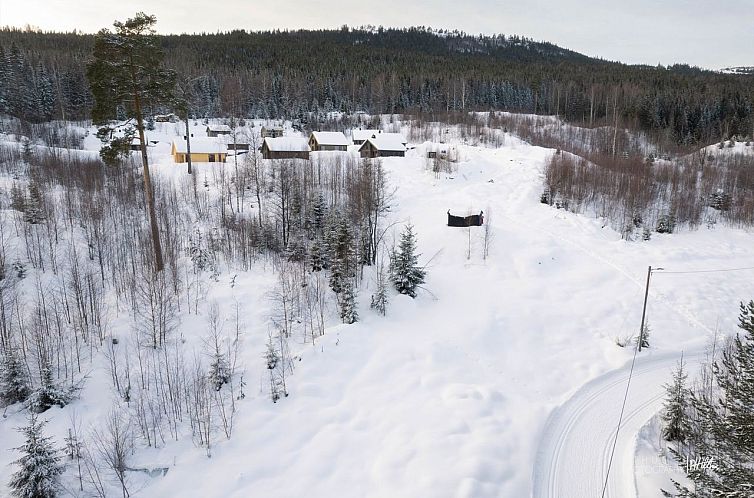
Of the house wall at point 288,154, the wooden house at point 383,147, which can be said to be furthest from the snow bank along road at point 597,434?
the wooden house at point 383,147

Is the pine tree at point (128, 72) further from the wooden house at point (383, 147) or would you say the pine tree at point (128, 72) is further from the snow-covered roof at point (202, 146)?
the wooden house at point (383, 147)

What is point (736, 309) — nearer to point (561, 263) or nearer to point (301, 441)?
point (561, 263)

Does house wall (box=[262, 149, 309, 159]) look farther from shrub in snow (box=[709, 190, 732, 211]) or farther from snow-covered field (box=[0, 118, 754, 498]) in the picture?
shrub in snow (box=[709, 190, 732, 211])

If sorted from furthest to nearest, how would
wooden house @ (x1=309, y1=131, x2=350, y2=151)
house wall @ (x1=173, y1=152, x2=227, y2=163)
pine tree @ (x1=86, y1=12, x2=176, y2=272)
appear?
wooden house @ (x1=309, y1=131, x2=350, y2=151) → house wall @ (x1=173, y1=152, x2=227, y2=163) → pine tree @ (x1=86, y1=12, x2=176, y2=272)

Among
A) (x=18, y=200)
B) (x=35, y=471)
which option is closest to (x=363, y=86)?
(x=18, y=200)

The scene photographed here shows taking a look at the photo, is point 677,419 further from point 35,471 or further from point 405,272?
point 35,471

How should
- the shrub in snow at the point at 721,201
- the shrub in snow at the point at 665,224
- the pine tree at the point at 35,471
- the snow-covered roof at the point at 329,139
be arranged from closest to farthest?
the pine tree at the point at 35,471
the shrub in snow at the point at 665,224
the shrub in snow at the point at 721,201
the snow-covered roof at the point at 329,139

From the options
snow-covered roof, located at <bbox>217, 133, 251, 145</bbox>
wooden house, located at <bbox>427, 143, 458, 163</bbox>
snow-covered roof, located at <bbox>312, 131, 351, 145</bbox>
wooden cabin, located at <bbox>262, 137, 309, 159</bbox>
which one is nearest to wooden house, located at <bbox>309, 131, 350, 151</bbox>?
snow-covered roof, located at <bbox>312, 131, 351, 145</bbox>
